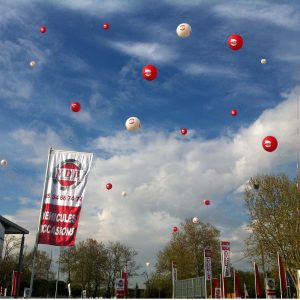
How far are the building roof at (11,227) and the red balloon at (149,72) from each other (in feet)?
63.8

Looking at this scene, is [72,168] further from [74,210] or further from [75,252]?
[75,252]

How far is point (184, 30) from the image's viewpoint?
1805 cm

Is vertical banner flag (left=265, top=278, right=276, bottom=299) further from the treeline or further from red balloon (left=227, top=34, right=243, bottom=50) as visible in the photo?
the treeline

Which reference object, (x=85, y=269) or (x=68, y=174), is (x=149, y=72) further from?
(x=85, y=269)

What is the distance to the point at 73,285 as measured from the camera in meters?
71.5

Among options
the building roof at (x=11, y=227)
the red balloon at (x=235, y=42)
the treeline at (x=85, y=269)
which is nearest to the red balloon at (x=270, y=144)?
the red balloon at (x=235, y=42)

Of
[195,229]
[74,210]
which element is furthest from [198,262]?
[74,210]

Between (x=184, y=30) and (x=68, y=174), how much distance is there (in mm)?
9624

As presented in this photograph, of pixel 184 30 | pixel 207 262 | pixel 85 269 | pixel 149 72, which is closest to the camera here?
pixel 149 72

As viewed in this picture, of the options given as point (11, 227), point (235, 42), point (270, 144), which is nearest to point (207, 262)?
point (11, 227)

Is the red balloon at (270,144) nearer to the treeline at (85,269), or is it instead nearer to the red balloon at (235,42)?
the red balloon at (235,42)

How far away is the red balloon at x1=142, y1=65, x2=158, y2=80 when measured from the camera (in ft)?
53.3

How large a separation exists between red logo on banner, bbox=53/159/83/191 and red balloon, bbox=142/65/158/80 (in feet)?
19.9

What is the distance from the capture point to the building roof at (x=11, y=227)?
3158 centimetres
